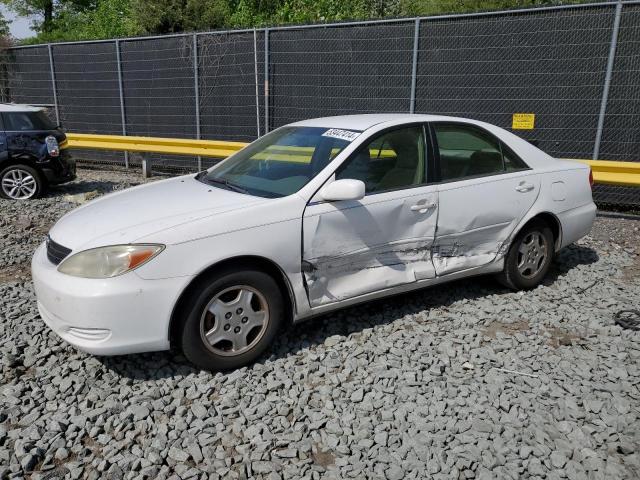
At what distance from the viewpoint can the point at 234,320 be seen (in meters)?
3.40

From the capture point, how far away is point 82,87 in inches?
473

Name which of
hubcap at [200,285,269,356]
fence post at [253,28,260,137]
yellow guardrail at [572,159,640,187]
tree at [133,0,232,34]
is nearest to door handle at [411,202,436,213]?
hubcap at [200,285,269,356]

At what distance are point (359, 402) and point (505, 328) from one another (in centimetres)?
157

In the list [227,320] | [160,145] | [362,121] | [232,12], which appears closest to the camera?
[227,320]

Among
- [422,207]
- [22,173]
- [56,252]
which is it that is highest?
[422,207]

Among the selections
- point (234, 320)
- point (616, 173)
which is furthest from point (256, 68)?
point (234, 320)

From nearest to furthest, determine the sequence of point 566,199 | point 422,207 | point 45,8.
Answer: point 422,207, point 566,199, point 45,8

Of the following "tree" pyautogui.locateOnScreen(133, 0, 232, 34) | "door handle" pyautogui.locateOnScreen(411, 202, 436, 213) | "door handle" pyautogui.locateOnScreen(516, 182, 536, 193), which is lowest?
"door handle" pyautogui.locateOnScreen(411, 202, 436, 213)

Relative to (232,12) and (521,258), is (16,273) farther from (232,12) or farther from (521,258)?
(232,12)

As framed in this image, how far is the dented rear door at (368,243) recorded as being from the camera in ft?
11.9

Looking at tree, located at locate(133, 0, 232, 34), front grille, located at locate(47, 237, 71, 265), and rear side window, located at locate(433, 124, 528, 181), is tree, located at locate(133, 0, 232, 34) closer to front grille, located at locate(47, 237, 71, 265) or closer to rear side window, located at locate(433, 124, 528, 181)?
rear side window, located at locate(433, 124, 528, 181)

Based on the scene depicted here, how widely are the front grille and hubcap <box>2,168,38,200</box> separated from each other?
18.9 feet

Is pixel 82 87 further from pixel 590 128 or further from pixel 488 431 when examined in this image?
pixel 488 431

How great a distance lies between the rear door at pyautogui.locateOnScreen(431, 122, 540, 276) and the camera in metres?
4.21
